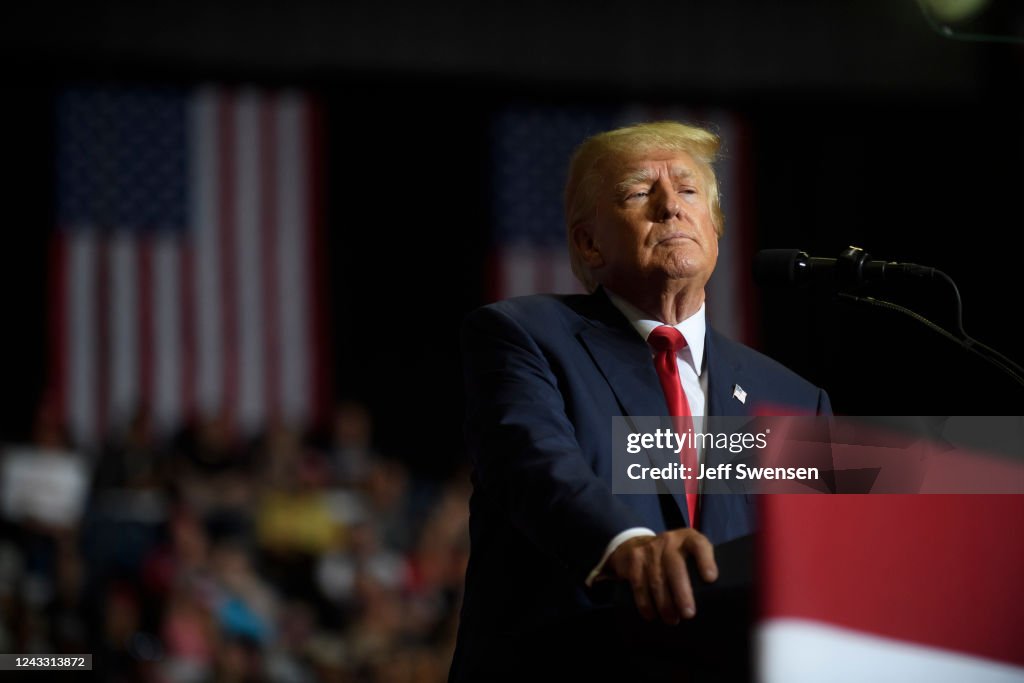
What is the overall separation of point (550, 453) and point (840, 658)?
45 centimetres

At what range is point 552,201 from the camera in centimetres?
862

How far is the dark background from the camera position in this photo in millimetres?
8070

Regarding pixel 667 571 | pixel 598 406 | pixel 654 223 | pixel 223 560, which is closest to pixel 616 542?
pixel 667 571

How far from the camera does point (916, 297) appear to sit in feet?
19.8

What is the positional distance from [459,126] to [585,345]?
737 cm

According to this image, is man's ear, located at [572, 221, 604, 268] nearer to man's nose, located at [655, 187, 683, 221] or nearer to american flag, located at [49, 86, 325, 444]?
man's nose, located at [655, 187, 683, 221]

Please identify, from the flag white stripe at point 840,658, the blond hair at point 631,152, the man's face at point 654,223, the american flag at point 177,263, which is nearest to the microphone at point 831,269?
the man's face at point 654,223

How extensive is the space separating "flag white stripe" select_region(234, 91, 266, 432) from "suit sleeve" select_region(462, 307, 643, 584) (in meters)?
6.45

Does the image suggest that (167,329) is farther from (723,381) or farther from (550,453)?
(550,453)

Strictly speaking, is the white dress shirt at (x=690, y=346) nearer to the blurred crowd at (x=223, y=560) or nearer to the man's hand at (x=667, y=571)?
the man's hand at (x=667, y=571)

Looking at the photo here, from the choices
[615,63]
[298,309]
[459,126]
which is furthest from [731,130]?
[298,309]

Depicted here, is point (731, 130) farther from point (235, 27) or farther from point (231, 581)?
point (231, 581)

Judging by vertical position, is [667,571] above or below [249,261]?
below

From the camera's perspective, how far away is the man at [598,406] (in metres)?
1.26
